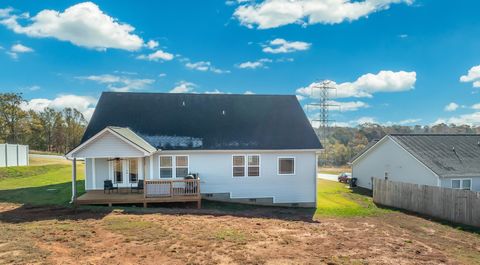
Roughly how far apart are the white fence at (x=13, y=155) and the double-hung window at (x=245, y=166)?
83.7ft

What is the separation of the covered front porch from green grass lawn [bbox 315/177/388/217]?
7.23 metres

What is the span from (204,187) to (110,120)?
22.2 feet

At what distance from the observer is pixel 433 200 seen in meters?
17.1

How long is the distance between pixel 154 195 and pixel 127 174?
2884 mm

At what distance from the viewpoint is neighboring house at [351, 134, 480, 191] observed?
71.8 ft

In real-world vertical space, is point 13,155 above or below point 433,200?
above

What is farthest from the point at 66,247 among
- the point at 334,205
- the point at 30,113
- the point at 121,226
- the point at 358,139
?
the point at 358,139

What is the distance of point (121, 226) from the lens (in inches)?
470

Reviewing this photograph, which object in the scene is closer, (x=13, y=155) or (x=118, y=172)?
(x=118, y=172)

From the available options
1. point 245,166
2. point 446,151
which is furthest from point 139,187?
point 446,151

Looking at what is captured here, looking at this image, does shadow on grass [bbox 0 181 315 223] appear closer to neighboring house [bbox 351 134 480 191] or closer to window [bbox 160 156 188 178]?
window [bbox 160 156 188 178]

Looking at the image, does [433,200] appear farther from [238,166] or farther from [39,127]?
[39,127]

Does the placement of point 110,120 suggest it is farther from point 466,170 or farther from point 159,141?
point 466,170

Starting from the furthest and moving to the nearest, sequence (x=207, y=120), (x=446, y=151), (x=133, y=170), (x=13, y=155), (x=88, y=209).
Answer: (x=13, y=155), (x=446, y=151), (x=207, y=120), (x=133, y=170), (x=88, y=209)
